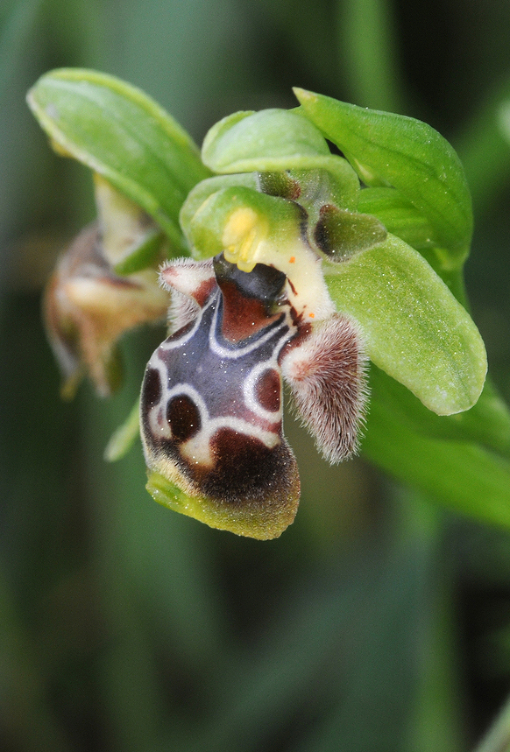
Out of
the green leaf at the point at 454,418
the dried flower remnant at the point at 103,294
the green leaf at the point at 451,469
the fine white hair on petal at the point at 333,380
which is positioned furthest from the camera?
the dried flower remnant at the point at 103,294

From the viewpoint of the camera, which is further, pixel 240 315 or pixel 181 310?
pixel 181 310

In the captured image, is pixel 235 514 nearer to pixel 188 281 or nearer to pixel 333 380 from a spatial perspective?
pixel 333 380

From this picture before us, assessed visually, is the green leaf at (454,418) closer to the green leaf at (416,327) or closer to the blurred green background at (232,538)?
the green leaf at (416,327)

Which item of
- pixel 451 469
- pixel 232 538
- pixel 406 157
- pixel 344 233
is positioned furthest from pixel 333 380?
pixel 232 538

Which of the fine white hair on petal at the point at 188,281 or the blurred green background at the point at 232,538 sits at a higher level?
the fine white hair on petal at the point at 188,281

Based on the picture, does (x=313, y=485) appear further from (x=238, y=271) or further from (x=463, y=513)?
(x=238, y=271)

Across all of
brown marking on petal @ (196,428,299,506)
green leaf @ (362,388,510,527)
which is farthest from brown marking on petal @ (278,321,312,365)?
green leaf @ (362,388,510,527)

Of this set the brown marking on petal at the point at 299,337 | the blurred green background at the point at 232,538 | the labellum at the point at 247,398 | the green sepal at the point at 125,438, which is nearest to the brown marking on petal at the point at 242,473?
the labellum at the point at 247,398

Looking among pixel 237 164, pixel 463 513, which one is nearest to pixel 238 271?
pixel 237 164
